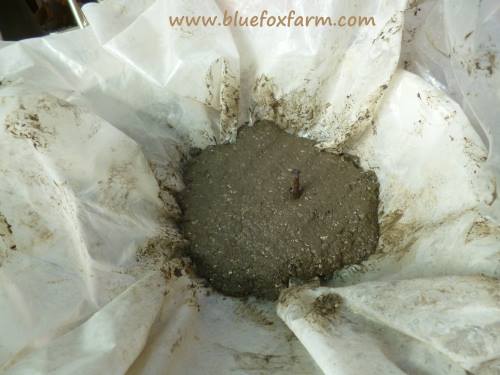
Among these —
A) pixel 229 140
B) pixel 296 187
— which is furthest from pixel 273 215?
pixel 229 140

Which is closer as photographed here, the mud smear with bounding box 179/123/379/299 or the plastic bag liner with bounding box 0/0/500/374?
the plastic bag liner with bounding box 0/0/500/374

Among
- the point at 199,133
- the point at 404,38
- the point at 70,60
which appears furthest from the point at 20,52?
the point at 404,38

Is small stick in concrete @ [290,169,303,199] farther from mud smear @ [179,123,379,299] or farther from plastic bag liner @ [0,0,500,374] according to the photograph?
plastic bag liner @ [0,0,500,374]

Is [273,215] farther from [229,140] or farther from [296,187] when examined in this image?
[229,140]

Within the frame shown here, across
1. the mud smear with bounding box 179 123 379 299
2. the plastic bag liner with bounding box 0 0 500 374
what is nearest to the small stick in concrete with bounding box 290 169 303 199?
the mud smear with bounding box 179 123 379 299

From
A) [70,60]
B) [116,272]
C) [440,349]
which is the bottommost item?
[440,349]

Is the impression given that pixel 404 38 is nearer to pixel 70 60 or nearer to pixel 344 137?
pixel 344 137
